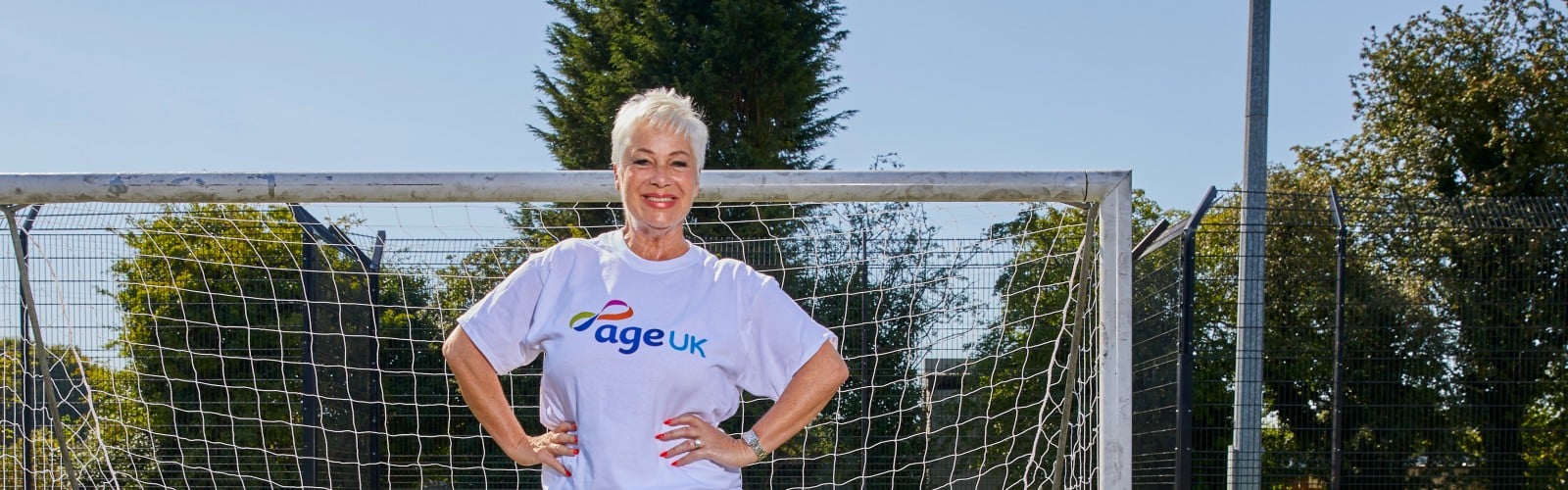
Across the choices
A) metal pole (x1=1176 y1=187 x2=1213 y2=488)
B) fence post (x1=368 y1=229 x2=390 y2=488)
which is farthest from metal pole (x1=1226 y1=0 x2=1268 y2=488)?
fence post (x1=368 y1=229 x2=390 y2=488)

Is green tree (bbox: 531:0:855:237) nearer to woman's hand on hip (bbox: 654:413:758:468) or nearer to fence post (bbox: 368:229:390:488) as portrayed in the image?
fence post (bbox: 368:229:390:488)

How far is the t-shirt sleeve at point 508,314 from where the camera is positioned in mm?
1911

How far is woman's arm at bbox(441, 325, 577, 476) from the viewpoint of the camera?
1915 mm

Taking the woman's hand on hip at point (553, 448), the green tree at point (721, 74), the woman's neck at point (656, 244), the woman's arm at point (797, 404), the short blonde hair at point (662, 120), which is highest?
the green tree at point (721, 74)

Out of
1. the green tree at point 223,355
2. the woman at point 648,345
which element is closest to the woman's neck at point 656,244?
the woman at point 648,345

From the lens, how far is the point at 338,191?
3049mm

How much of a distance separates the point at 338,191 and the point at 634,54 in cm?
883

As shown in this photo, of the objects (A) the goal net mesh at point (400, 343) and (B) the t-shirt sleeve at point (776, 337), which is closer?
(B) the t-shirt sleeve at point (776, 337)

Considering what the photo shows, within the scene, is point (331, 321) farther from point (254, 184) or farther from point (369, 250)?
point (254, 184)

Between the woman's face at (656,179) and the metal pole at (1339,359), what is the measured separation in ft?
18.4

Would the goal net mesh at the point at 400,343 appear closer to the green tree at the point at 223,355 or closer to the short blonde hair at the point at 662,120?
the green tree at the point at 223,355

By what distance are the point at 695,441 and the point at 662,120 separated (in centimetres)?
54

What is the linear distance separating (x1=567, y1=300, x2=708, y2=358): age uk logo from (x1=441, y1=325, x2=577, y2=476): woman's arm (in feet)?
0.63

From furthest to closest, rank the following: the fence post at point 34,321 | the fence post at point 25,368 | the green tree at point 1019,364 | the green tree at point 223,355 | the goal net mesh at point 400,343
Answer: the green tree at point 223,355
the goal net mesh at point 400,343
the green tree at point 1019,364
the fence post at point 25,368
the fence post at point 34,321
